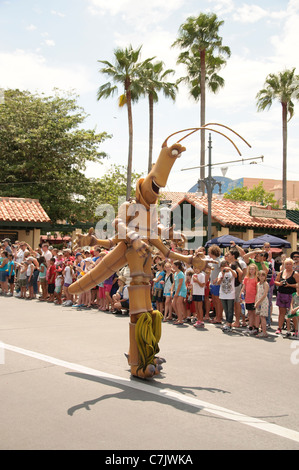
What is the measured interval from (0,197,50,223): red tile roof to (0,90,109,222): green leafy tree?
303 cm

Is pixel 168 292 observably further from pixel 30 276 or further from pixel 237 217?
pixel 237 217

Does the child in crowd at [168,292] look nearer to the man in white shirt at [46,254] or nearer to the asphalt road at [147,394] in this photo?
the asphalt road at [147,394]

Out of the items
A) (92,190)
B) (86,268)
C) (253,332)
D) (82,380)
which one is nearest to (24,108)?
(92,190)

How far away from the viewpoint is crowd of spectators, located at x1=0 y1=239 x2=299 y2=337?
374 inches

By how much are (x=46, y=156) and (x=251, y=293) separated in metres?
19.6

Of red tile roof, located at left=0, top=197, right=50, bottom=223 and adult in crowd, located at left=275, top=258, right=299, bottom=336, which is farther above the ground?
red tile roof, located at left=0, top=197, right=50, bottom=223

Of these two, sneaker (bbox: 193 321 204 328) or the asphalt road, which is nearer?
the asphalt road

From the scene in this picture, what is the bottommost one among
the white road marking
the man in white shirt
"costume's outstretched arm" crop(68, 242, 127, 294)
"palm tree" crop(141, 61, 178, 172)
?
the white road marking

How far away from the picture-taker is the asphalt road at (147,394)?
13.2 feet

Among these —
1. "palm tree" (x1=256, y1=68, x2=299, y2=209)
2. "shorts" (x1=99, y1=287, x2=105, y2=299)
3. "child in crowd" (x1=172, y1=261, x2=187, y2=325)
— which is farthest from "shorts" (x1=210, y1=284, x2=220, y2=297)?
"palm tree" (x1=256, y1=68, x2=299, y2=209)

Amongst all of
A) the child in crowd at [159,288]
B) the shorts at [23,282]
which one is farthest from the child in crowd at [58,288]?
the child in crowd at [159,288]

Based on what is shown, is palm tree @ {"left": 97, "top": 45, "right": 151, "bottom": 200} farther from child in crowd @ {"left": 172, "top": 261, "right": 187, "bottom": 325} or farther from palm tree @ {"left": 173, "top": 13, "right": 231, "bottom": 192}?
child in crowd @ {"left": 172, "top": 261, "right": 187, "bottom": 325}

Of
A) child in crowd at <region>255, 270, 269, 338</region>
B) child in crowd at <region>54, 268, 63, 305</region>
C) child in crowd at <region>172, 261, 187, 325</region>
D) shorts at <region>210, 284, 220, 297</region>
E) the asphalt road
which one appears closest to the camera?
the asphalt road

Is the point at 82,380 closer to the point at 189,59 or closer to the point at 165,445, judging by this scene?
the point at 165,445
